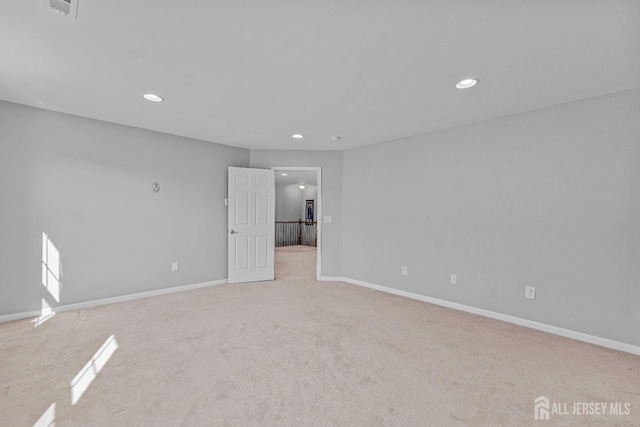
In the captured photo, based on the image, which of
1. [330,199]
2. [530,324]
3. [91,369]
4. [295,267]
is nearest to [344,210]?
[330,199]

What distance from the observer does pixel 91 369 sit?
2.19 metres

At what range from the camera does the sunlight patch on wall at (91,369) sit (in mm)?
1921

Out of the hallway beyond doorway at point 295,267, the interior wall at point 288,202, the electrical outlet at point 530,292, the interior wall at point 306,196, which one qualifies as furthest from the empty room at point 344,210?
the interior wall at point 306,196

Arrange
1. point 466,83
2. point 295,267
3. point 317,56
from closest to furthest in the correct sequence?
point 317,56
point 466,83
point 295,267

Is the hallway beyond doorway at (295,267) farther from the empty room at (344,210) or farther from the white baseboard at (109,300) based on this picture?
the white baseboard at (109,300)

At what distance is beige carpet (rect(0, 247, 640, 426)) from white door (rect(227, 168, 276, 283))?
146 centimetres

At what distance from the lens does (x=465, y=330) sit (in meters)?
2.99

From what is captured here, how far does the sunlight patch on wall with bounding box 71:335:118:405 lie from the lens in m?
1.92

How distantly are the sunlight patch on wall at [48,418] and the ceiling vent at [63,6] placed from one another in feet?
7.78

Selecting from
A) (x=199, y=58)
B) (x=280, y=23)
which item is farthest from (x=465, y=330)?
(x=199, y=58)

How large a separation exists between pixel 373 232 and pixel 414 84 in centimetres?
266

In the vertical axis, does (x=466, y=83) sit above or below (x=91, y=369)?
above

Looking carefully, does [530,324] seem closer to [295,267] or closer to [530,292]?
[530,292]

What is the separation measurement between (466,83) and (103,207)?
452cm
